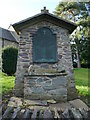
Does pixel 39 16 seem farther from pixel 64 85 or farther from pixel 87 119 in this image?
pixel 87 119

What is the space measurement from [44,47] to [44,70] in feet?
2.60

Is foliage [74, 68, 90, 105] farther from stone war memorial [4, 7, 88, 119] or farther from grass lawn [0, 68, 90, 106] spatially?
stone war memorial [4, 7, 88, 119]

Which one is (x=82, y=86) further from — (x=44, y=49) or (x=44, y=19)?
(x=44, y=19)

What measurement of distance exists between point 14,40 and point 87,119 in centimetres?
1888

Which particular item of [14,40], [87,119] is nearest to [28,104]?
[87,119]

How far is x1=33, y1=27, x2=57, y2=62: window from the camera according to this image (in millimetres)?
4617

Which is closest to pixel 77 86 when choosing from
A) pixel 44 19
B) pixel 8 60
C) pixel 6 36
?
pixel 44 19

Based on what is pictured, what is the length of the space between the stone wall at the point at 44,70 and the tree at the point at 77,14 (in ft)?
44.4

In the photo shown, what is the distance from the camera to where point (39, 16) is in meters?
4.73

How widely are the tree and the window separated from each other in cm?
1376

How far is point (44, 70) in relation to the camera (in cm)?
455

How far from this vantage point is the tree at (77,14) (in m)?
17.2

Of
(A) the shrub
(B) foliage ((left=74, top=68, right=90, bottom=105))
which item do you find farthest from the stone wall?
(A) the shrub

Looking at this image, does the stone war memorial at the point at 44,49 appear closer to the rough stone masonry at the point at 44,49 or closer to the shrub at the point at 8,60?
the rough stone masonry at the point at 44,49
